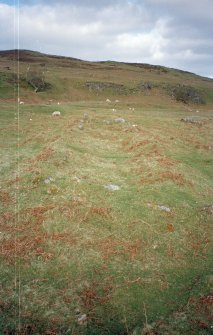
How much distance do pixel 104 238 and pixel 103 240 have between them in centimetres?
16

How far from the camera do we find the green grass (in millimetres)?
10039

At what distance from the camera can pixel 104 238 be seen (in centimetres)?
1369

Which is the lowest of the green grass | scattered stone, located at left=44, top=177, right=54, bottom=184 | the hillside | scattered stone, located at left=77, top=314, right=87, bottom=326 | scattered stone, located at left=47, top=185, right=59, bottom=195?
scattered stone, located at left=77, top=314, right=87, bottom=326

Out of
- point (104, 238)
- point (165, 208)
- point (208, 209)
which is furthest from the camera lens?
point (208, 209)

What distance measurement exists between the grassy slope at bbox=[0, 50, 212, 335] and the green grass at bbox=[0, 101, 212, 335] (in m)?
0.04

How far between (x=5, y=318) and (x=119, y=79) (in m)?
74.4

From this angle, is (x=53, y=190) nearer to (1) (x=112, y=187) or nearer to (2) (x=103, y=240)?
(1) (x=112, y=187)

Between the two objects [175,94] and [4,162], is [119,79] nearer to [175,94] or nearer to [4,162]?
[175,94]

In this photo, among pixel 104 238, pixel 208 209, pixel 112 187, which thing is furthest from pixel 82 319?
pixel 208 209

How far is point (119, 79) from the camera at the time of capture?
7900 cm

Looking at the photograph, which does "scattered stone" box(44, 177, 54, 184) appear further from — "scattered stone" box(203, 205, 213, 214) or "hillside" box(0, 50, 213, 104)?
"hillside" box(0, 50, 213, 104)

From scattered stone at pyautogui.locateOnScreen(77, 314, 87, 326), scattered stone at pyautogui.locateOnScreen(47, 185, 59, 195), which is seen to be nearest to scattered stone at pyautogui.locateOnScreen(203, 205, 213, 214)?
scattered stone at pyautogui.locateOnScreen(47, 185, 59, 195)

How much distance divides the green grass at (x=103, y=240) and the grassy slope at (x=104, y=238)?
0.04 m

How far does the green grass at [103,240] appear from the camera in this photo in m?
10.0
